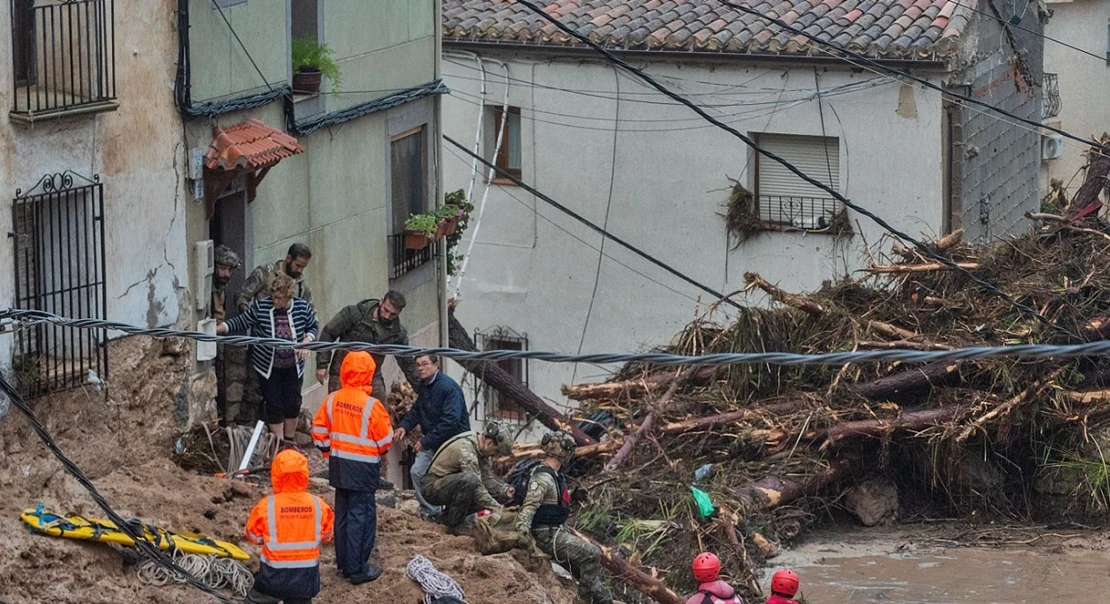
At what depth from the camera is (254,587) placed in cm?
1031

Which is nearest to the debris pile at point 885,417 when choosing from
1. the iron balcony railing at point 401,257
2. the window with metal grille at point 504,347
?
the iron balcony railing at point 401,257

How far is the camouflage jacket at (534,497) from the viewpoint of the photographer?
11867mm

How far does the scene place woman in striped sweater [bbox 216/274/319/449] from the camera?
13328 millimetres

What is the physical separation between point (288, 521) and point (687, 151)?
13600mm

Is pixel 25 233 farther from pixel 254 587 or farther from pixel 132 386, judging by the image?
pixel 254 587

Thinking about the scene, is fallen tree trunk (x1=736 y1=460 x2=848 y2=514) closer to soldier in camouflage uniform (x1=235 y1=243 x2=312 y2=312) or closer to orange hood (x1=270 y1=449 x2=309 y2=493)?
soldier in camouflage uniform (x1=235 y1=243 x2=312 y2=312)

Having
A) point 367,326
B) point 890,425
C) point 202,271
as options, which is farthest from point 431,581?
point 890,425

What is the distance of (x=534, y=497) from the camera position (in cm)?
1189

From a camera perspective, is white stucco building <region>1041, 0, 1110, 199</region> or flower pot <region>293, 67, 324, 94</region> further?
white stucco building <region>1041, 0, 1110, 199</region>

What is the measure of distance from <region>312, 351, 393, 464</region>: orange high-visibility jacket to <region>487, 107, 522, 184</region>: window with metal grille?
42.3 ft

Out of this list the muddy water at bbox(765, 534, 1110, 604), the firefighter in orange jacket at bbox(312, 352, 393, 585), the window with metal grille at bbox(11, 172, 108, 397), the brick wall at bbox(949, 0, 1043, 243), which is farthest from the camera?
the brick wall at bbox(949, 0, 1043, 243)

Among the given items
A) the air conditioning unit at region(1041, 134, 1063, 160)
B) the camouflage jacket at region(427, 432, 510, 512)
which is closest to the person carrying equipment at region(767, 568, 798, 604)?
the camouflage jacket at region(427, 432, 510, 512)

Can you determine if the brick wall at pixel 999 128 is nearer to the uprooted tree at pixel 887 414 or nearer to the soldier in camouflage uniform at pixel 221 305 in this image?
the uprooted tree at pixel 887 414

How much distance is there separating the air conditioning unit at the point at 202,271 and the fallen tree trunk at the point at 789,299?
16.6 feet
